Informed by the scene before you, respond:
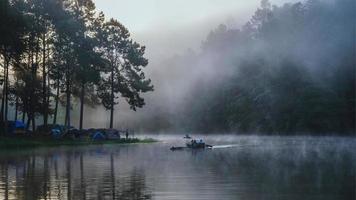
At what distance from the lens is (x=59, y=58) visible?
80.4 m

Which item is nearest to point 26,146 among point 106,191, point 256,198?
point 106,191

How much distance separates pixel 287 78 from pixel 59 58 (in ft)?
217

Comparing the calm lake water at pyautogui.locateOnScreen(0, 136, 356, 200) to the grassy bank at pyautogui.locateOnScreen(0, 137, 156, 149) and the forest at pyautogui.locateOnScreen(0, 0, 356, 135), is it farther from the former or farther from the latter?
the forest at pyautogui.locateOnScreen(0, 0, 356, 135)

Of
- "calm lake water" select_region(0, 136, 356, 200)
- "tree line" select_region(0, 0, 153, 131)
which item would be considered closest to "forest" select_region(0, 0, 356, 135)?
"tree line" select_region(0, 0, 153, 131)

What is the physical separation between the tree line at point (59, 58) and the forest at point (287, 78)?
132 ft

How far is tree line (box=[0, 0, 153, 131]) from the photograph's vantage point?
69.7 m

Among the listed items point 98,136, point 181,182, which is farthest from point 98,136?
point 181,182

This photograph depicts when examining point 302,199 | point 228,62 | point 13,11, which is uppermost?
point 228,62

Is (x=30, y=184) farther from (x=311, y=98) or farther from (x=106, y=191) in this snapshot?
(x=311, y=98)

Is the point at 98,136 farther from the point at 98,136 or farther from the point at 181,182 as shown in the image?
the point at 181,182

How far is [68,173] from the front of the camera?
3045cm

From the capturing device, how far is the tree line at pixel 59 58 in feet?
229

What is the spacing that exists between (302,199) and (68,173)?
Answer: 1473 cm

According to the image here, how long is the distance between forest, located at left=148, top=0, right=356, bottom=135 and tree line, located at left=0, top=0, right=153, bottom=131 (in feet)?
132
